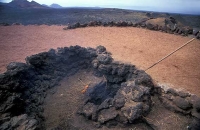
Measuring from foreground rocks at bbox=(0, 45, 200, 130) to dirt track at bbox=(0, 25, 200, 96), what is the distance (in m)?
0.64

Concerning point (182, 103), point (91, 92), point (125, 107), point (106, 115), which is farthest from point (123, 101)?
point (182, 103)

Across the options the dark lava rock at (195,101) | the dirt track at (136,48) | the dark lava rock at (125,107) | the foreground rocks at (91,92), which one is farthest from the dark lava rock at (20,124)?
the dark lava rock at (195,101)

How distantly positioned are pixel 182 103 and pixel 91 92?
2874 millimetres

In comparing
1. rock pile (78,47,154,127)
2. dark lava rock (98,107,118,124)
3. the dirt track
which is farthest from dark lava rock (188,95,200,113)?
dark lava rock (98,107,118,124)

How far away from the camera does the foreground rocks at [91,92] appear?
4305 mm

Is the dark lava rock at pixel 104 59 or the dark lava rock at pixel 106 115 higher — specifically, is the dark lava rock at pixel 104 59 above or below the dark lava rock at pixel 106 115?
above

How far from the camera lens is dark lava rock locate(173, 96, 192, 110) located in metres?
4.40

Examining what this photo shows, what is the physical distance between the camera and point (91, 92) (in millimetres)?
5715

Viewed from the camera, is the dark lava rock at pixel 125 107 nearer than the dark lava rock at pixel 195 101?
No

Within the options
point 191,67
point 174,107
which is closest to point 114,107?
point 174,107

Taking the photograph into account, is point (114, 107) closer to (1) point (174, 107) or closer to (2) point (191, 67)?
(1) point (174, 107)

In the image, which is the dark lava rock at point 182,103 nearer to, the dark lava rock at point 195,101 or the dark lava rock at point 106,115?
the dark lava rock at point 195,101

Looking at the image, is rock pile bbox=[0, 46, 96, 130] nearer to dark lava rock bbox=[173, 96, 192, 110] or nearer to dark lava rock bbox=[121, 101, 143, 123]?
dark lava rock bbox=[121, 101, 143, 123]

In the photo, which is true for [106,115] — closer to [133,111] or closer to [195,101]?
[133,111]
